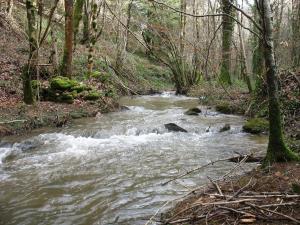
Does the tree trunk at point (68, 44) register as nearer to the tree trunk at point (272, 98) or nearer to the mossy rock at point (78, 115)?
the mossy rock at point (78, 115)

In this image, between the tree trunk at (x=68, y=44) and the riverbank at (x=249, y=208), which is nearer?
the riverbank at (x=249, y=208)

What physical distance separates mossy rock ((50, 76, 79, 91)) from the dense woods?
42 mm

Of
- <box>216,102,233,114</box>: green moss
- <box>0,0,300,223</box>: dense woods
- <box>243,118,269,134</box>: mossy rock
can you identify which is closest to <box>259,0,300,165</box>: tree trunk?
<box>0,0,300,223</box>: dense woods

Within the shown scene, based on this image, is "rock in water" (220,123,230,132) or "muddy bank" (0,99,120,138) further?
"rock in water" (220,123,230,132)

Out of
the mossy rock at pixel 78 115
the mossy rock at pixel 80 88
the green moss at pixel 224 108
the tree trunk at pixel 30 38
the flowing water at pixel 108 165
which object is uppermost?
the tree trunk at pixel 30 38

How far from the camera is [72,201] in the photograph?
6.87m

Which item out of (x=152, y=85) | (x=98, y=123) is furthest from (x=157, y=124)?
(x=152, y=85)

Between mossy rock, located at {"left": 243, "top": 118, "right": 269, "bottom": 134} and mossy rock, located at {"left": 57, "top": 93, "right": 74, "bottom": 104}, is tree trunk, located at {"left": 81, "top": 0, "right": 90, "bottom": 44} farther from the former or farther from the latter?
mossy rock, located at {"left": 243, "top": 118, "right": 269, "bottom": 134}

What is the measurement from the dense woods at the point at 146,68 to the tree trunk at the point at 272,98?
1 centimetres

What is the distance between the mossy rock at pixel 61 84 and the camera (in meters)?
16.9

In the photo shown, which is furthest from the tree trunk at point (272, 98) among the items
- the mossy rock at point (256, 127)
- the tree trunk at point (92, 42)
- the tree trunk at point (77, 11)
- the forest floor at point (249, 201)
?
the tree trunk at point (77, 11)

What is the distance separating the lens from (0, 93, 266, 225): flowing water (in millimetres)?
6469

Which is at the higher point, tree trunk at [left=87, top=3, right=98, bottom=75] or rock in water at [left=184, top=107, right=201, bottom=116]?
tree trunk at [left=87, top=3, right=98, bottom=75]

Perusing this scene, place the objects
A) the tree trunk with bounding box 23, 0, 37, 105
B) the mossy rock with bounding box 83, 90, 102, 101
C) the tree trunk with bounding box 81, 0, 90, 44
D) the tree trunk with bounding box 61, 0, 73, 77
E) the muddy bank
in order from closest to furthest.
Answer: the muddy bank → the tree trunk with bounding box 23, 0, 37, 105 → the mossy rock with bounding box 83, 90, 102, 101 → the tree trunk with bounding box 61, 0, 73, 77 → the tree trunk with bounding box 81, 0, 90, 44
